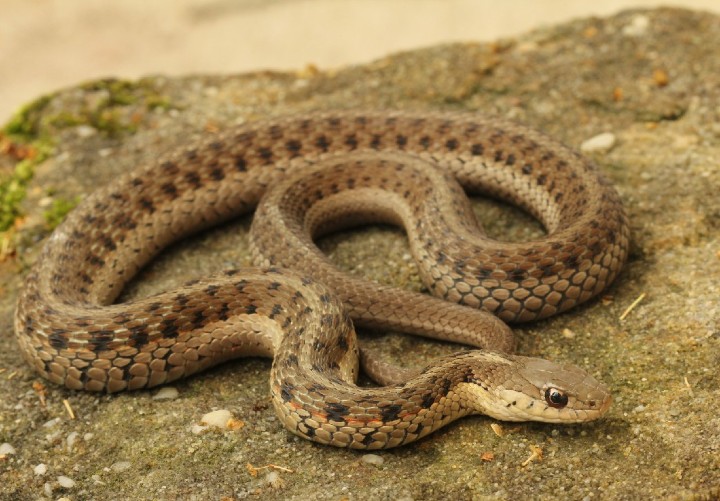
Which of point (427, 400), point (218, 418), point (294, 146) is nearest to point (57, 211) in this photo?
point (294, 146)

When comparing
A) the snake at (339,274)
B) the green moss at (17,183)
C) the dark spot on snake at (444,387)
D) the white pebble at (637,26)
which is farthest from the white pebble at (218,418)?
the white pebble at (637,26)

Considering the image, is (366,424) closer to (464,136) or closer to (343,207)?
(343,207)

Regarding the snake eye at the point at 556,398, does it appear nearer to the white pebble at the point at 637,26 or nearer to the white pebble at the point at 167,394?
the white pebble at the point at 167,394

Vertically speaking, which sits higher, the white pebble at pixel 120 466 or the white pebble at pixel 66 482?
the white pebble at pixel 66 482

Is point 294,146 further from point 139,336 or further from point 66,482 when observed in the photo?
point 66,482

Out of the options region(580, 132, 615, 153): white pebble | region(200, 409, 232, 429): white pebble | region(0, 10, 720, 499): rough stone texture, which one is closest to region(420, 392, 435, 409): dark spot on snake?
region(0, 10, 720, 499): rough stone texture

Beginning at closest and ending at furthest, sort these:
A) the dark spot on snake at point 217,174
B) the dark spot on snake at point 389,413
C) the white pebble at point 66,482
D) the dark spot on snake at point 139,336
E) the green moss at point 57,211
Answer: the dark spot on snake at point 389,413
the white pebble at point 66,482
the dark spot on snake at point 139,336
the dark spot on snake at point 217,174
the green moss at point 57,211

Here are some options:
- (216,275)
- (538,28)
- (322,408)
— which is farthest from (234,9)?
(322,408)
